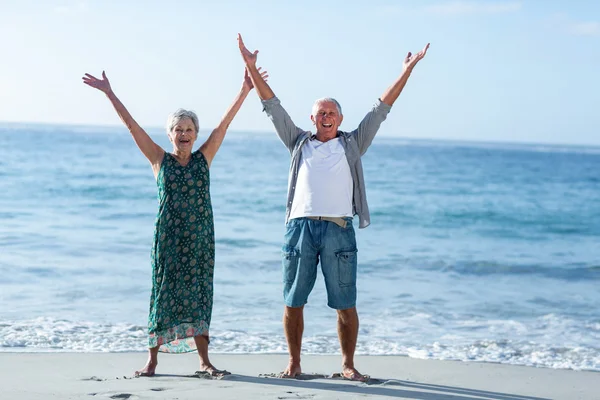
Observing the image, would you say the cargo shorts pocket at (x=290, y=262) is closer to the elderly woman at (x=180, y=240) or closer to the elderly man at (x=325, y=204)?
the elderly man at (x=325, y=204)

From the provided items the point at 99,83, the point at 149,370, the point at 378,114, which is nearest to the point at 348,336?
the point at 149,370

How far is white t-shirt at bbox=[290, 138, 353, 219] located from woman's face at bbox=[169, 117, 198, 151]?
71 cm

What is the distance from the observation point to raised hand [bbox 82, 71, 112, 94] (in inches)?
205

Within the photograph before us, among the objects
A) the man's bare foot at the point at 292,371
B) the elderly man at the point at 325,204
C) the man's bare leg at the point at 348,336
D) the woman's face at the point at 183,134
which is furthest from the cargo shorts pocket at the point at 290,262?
the woman's face at the point at 183,134

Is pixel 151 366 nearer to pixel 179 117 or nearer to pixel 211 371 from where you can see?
pixel 211 371

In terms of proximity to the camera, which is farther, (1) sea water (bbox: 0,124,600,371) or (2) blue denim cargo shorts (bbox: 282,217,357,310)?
(1) sea water (bbox: 0,124,600,371)

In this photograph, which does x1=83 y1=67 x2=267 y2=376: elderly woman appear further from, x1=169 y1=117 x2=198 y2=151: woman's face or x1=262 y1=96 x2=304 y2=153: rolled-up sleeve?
x1=262 y1=96 x2=304 y2=153: rolled-up sleeve

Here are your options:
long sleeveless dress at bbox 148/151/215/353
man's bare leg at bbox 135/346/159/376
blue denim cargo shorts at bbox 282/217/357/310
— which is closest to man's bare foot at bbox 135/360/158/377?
man's bare leg at bbox 135/346/159/376

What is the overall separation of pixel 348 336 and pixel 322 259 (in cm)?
53

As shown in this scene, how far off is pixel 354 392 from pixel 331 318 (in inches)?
131

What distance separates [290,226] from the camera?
514cm

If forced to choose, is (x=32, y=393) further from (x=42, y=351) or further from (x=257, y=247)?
(x=257, y=247)

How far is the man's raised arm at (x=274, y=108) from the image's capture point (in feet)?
17.3

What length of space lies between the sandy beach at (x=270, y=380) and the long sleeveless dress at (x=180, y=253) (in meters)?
0.36
